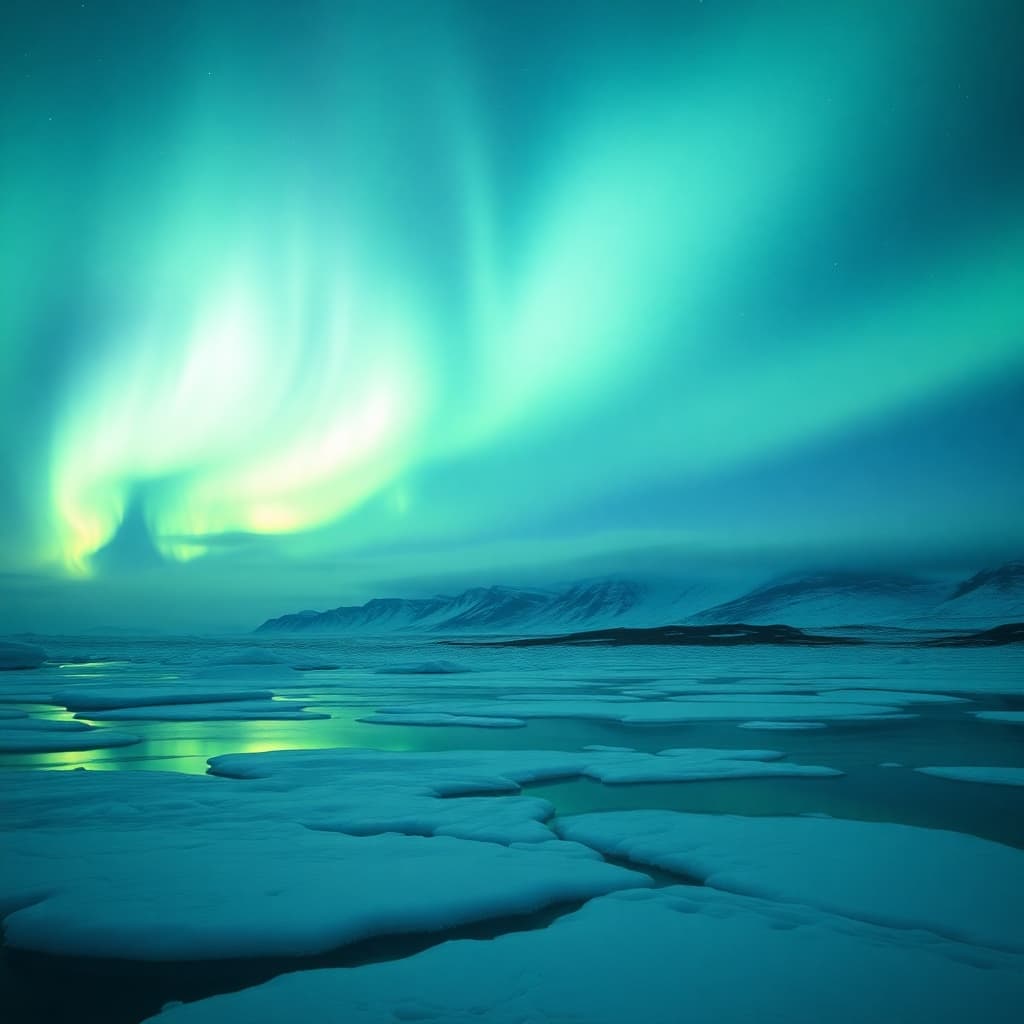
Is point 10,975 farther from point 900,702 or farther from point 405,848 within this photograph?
point 900,702

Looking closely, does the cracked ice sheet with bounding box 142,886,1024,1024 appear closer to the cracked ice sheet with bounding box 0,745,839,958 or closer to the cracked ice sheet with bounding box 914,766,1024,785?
the cracked ice sheet with bounding box 0,745,839,958

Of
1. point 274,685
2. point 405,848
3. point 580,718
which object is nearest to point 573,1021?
point 405,848

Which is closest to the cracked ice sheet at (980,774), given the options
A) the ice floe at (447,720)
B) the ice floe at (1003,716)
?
the ice floe at (1003,716)

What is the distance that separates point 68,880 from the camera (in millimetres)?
3953

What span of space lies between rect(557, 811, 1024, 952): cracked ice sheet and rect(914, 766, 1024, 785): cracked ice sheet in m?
2.52

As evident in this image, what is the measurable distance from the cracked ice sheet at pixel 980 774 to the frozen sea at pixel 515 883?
0.05 m

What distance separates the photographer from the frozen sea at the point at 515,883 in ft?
9.22

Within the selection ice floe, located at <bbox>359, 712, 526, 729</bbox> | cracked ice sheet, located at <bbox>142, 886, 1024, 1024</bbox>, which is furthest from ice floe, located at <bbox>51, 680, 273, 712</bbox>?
cracked ice sheet, located at <bbox>142, 886, 1024, 1024</bbox>

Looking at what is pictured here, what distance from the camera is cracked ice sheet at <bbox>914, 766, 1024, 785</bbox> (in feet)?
23.0

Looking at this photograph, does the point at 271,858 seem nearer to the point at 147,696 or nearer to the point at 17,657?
the point at 147,696

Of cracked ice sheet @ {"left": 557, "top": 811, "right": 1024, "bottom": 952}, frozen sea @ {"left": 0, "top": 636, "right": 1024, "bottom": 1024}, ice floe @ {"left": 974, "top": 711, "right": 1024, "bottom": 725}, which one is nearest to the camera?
frozen sea @ {"left": 0, "top": 636, "right": 1024, "bottom": 1024}

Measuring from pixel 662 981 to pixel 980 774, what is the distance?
5857 millimetres

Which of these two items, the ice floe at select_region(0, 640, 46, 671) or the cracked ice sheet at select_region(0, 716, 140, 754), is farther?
the ice floe at select_region(0, 640, 46, 671)

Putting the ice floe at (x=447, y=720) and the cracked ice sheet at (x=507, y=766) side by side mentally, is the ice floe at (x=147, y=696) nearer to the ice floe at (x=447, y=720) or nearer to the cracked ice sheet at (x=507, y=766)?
the ice floe at (x=447, y=720)
